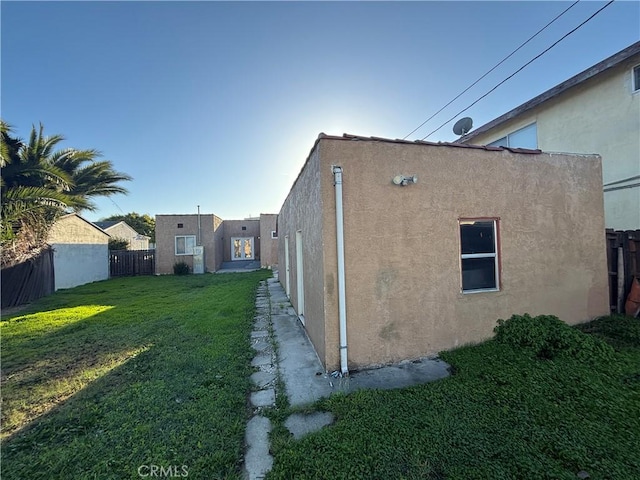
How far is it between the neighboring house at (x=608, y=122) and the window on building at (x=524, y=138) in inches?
13.0

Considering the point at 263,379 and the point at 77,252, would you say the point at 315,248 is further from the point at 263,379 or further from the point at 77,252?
the point at 77,252

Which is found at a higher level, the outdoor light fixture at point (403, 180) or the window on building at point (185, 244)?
the outdoor light fixture at point (403, 180)

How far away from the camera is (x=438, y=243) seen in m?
4.43

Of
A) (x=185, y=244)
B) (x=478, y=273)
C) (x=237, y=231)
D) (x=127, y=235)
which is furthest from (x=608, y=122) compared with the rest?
(x=127, y=235)

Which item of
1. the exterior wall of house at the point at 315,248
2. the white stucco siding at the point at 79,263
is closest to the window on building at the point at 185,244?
the white stucco siding at the point at 79,263

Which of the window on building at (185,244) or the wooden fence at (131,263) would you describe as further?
the window on building at (185,244)

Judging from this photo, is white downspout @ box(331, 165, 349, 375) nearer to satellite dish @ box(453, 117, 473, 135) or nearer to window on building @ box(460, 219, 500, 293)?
window on building @ box(460, 219, 500, 293)

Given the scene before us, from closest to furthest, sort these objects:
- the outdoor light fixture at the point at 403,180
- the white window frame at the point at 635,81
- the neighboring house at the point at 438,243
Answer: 1. the neighboring house at the point at 438,243
2. the outdoor light fixture at the point at 403,180
3. the white window frame at the point at 635,81

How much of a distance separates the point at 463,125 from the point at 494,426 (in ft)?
25.1

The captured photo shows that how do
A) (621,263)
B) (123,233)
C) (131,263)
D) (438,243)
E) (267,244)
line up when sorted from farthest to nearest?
(123,233)
(267,244)
(131,263)
(621,263)
(438,243)

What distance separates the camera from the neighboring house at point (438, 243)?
157 inches

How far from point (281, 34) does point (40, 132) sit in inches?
524

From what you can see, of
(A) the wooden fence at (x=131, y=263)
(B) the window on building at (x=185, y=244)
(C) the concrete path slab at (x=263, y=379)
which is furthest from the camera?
(B) the window on building at (x=185, y=244)

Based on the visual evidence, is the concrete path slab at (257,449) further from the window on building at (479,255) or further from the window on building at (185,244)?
the window on building at (185,244)
